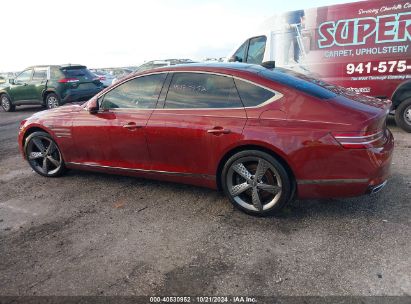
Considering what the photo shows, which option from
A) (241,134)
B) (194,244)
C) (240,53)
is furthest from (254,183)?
(240,53)

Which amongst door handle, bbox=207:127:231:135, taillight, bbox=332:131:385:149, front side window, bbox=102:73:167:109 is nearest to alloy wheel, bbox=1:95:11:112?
front side window, bbox=102:73:167:109

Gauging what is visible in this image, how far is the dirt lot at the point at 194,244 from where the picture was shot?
8.55 ft

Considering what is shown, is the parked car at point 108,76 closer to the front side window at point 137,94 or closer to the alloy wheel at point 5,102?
the alloy wheel at point 5,102

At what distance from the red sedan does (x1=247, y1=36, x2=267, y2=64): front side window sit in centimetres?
455

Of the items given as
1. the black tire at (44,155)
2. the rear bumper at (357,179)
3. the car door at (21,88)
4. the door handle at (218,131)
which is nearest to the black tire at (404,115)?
the rear bumper at (357,179)

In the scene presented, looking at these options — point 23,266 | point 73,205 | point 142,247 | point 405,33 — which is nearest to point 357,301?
point 142,247

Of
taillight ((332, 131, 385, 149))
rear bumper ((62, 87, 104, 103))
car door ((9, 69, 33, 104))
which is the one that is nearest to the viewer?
taillight ((332, 131, 385, 149))

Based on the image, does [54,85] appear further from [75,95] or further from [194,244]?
[194,244]

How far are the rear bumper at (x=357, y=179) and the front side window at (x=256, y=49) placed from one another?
5396 millimetres

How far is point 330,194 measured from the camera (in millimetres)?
3295

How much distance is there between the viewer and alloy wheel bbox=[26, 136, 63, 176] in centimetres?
504

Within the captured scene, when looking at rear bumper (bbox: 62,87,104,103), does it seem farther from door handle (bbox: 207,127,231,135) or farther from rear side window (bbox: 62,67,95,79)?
door handle (bbox: 207,127,231,135)

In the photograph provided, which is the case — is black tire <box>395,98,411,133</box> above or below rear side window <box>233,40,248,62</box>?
below

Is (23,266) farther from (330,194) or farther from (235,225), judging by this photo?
(330,194)
